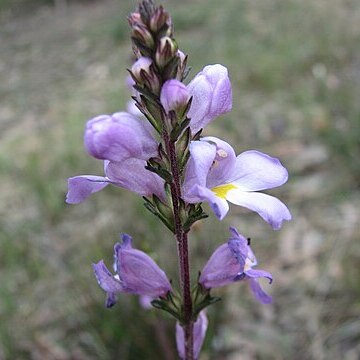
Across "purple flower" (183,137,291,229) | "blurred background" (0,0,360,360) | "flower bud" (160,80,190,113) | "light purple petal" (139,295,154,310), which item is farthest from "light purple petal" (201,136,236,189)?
"light purple petal" (139,295,154,310)

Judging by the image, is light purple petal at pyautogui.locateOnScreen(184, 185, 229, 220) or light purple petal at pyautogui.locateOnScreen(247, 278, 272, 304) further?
light purple petal at pyautogui.locateOnScreen(247, 278, 272, 304)

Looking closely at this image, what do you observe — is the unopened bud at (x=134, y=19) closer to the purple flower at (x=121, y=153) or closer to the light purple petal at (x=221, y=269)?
the purple flower at (x=121, y=153)

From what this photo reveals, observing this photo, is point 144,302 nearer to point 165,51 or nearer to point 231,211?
point 231,211

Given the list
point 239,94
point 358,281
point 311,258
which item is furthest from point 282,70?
point 358,281

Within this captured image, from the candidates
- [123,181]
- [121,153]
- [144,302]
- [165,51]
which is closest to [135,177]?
[123,181]

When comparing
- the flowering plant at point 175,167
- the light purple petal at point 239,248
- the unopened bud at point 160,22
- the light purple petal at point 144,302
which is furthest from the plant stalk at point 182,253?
the light purple petal at point 144,302

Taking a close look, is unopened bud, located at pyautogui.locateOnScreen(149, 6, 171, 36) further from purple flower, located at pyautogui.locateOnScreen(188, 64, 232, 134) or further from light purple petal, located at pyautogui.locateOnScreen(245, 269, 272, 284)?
light purple petal, located at pyautogui.locateOnScreen(245, 269, 272, 284)

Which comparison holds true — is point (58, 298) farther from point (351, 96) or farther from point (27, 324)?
point (351, 96)
